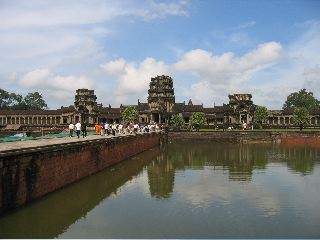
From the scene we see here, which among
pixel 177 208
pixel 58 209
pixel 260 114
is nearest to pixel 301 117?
pixel 260 114

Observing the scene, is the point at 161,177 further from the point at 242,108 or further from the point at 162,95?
the point at 242,108

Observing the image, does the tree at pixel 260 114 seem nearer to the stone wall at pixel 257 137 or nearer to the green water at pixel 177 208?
the stone wall at pixel 257 137

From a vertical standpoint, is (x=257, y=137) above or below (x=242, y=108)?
below

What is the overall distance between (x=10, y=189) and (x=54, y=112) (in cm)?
8559

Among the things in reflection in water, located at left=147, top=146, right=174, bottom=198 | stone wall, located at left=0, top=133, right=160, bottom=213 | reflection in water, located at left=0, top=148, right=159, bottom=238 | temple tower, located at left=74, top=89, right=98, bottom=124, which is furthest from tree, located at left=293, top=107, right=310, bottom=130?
→ reflection in water, located at left=0, top=148, right=159, bottom=238

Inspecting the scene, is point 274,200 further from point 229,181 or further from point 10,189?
point 10,189

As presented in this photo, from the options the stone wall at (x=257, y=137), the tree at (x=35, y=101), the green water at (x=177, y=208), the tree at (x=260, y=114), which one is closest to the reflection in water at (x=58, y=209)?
the green water at (x=177, y=208)

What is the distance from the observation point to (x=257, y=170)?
29.8m

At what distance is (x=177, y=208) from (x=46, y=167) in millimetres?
5457

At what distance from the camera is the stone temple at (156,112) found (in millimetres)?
89938

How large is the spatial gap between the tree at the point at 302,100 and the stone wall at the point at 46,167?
11551cm

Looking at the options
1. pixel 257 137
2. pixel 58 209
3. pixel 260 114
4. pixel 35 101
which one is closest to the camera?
pixel 58 209

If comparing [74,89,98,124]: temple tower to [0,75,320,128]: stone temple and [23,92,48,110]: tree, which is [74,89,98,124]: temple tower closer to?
[0,75,320,128]: stone temple

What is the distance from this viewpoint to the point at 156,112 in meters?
87.4
